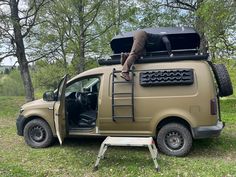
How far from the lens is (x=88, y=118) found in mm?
7992

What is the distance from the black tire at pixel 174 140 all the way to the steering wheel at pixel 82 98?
2203 mm

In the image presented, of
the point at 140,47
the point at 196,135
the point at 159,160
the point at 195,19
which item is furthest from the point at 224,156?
the point at 195,19

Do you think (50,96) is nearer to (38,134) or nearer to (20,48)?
(38,134)

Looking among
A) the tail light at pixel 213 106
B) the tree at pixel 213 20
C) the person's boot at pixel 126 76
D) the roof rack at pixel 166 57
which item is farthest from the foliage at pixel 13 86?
the tail light at pixel 213 106

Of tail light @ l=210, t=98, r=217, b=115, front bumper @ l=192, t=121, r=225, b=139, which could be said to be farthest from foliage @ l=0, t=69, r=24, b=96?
tail light @ l=210, t=98, r=217, b=115

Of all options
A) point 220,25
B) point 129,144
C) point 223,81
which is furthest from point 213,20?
point 129,144

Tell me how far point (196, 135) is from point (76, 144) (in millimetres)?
3044

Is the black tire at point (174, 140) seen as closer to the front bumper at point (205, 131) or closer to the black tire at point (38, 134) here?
the front bumper at point (205, 131)

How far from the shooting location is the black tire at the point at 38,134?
7855 mm

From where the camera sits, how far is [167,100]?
269 inches

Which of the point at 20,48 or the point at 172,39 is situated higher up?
the point at 20,48

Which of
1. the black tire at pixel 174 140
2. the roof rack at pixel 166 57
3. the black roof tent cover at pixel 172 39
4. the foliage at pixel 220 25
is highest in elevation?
the foliage at pixel 220 25

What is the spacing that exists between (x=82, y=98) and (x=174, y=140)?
102 inches

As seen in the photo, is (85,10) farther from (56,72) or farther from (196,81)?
(196,81)
